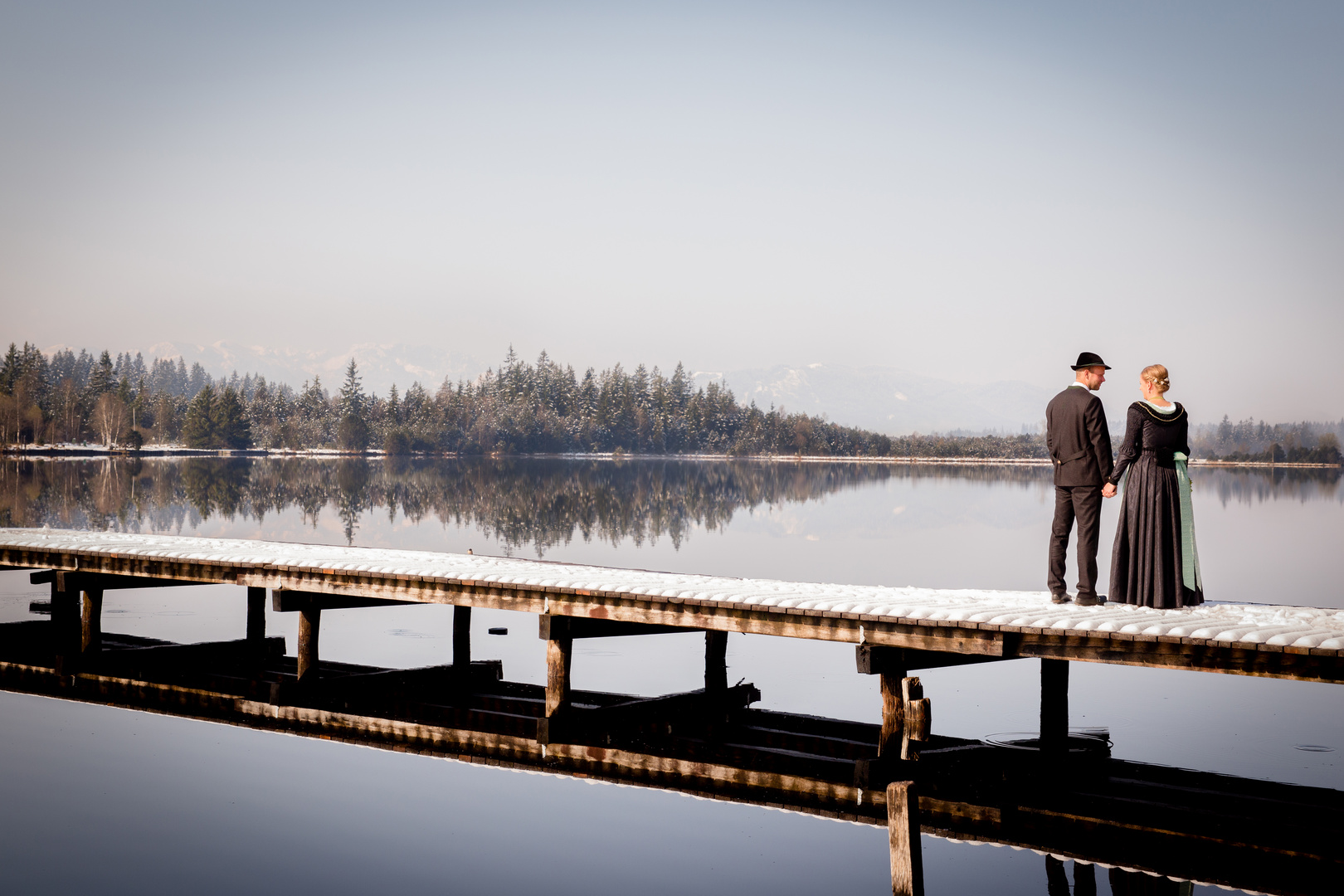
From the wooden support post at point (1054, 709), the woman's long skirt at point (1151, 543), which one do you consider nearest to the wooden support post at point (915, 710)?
the woman's long skirt at point (1151, 543)

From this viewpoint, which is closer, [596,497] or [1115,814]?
[1115,814]

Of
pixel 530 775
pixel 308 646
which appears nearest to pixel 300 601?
pixel 308 646

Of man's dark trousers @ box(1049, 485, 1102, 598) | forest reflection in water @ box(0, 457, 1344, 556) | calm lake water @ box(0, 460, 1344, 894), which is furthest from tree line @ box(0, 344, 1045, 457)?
man's dark trousers @ box(1049, 485, 1102, 598)

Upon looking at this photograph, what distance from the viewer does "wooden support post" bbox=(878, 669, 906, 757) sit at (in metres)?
10.5

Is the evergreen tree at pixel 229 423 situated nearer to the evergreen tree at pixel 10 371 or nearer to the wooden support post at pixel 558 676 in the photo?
the evergreen tree at pixel 10 371

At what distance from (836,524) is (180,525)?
25.6 metres

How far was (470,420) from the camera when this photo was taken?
161 metres

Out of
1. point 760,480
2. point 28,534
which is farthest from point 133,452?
point 28,534

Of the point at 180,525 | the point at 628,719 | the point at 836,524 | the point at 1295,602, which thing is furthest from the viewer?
the point at 836,524

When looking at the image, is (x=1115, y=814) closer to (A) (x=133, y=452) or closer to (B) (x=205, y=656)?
(B) (x=205, y=656)

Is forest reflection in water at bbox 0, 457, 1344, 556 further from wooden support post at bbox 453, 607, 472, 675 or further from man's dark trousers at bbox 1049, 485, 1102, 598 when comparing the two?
man's dark trousers at bbox 1049, 485, 1102, 598

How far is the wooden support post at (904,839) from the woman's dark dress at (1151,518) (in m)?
4.01

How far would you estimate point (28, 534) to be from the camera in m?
18.5

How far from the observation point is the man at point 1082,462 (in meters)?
10.7
